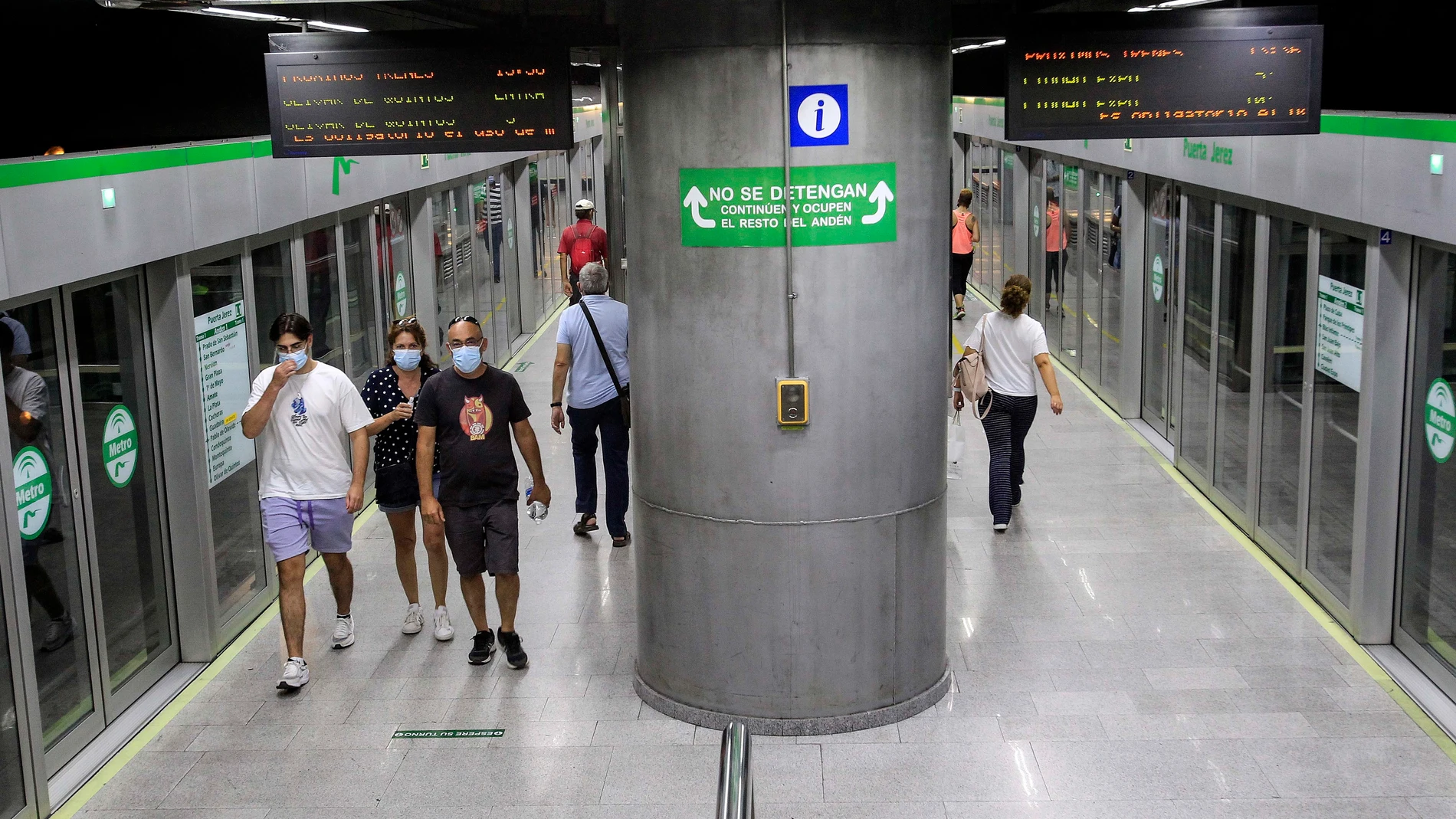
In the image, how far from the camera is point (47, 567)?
605cm

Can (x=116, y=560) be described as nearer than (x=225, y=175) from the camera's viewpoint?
Yes

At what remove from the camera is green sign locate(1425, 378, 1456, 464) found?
6.53 m

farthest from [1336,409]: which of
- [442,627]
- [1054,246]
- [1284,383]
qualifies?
[1054,246]

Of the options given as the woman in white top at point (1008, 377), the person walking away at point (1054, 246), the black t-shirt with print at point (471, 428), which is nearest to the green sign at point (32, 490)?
the black t-shirt with print at point (471, 428)

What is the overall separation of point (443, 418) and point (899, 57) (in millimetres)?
2733

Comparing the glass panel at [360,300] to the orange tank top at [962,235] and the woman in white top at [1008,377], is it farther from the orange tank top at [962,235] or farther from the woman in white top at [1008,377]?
the orange tank top at [962,235]

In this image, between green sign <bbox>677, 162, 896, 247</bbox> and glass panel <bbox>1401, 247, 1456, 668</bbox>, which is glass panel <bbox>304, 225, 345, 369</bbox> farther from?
glass panel <bbox>1401, 247, 1456, 668</bbox>

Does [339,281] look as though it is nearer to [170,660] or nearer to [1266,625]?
[170,660]

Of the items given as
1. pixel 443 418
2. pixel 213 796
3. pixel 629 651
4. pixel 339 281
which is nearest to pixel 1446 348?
pixel 629 651

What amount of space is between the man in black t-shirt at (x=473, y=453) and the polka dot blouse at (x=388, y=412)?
0.35 metres

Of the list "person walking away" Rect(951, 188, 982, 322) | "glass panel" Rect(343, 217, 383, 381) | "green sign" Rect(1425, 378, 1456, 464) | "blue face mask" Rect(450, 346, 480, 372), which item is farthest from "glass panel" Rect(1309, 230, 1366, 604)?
"person walking away" Rect(951, 188, 982, 322)

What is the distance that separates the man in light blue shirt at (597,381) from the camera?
28.6 ft

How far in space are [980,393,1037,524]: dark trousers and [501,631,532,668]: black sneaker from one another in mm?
3558

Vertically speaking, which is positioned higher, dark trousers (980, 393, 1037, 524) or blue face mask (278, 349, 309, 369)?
blue face mask (278, 349, 309, 369)
